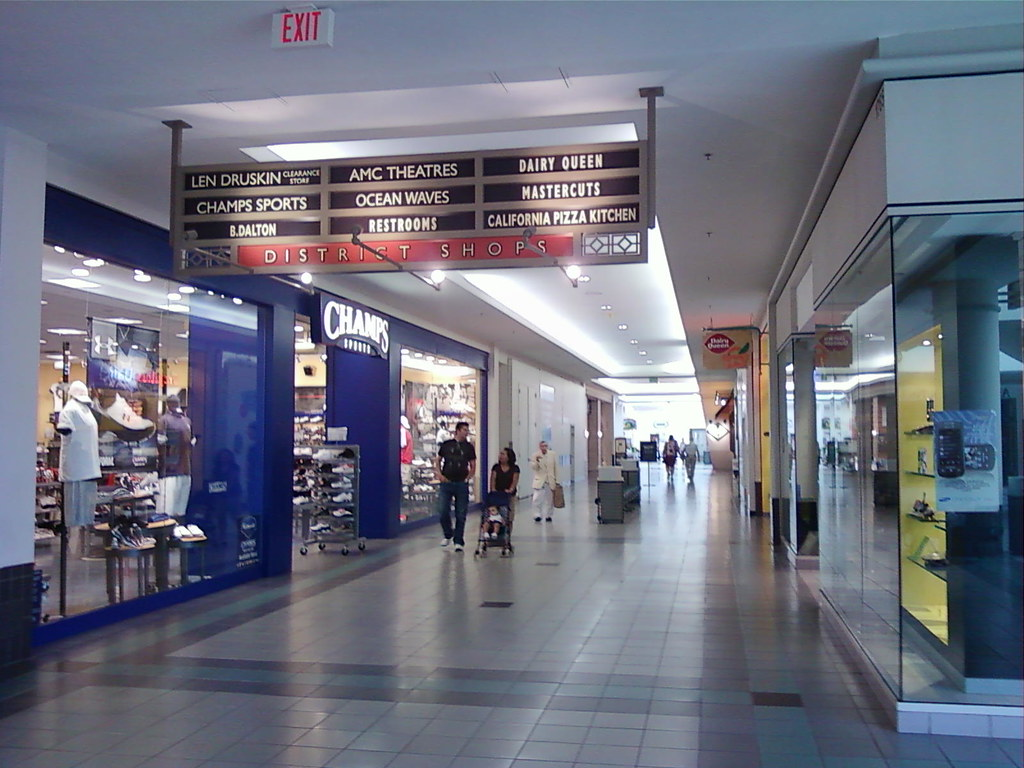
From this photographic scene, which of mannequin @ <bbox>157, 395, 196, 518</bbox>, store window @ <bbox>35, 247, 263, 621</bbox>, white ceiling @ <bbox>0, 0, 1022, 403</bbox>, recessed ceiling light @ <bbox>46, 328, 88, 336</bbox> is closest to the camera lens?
white ceiling @ <bbox>0, 0, 1022, 403</bbox>

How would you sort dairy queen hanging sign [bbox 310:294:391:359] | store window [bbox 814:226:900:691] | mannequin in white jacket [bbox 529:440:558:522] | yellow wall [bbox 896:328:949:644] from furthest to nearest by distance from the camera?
mannequin in white jacket [bbox 529:440:558:522], dairy queen hanging sign [bbox 310:294:391:359], store window [bbox 814:226:900:691], yellow wall [bbox 896:328:949:644]

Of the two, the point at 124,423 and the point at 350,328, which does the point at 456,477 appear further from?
the point at 124,423

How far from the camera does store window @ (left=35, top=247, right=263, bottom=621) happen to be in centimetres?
677

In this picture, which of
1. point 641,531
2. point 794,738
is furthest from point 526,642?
point 641,531

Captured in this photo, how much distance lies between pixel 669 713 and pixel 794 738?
68cm

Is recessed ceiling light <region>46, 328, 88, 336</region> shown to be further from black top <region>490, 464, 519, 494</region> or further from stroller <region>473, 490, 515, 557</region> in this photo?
black top <region>490, 464, 519, 494</region>

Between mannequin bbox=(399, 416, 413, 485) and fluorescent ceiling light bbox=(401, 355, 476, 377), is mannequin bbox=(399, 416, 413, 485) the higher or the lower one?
the lower one

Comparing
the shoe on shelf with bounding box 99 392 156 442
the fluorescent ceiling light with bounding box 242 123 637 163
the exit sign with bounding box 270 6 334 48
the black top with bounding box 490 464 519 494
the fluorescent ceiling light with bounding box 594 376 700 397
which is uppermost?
the fluorescent ceiling light with bounding box 242 123 637 163

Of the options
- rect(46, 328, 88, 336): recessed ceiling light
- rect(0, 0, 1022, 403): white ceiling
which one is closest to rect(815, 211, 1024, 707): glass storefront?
rect(0, 0, 1022, 403): white ceiling

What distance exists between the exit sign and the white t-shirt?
3.86 m

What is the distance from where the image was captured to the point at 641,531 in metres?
13.5

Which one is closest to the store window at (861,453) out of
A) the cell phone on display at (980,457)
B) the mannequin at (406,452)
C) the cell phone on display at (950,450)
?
the cell phone on display at (950,450)

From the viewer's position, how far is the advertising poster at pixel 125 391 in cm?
704

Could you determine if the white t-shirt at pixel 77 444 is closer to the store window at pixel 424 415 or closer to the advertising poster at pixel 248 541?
the advertising poster at pixel 248 541
